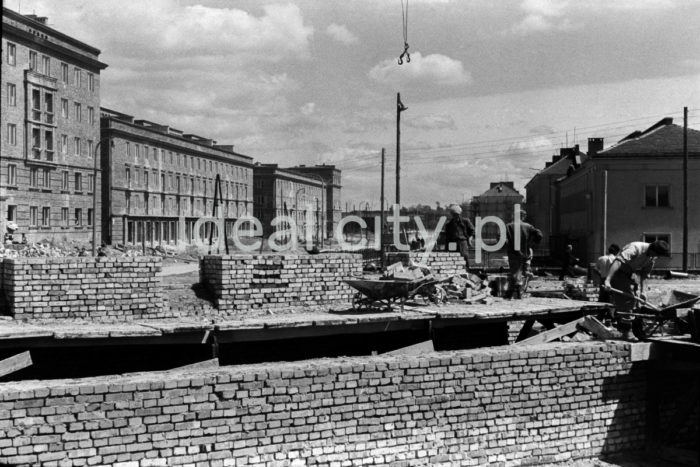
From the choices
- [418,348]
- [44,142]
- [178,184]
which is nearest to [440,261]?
[418,348]

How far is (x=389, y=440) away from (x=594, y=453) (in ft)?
9.17

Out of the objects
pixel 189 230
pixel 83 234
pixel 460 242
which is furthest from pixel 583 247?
pixel 189 230

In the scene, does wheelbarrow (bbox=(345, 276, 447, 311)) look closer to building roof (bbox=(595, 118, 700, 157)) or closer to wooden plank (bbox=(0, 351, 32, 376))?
wooden plank (bbox=(0, 351, 32, 376))

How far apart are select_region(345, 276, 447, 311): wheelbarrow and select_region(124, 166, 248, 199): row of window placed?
4504 cm

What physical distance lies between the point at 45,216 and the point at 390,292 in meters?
36.2

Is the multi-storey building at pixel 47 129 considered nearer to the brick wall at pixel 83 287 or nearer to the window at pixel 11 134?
the window at pixel 11 134

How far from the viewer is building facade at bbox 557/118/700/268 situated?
33.8 metres

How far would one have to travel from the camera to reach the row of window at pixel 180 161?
5444 centimetres

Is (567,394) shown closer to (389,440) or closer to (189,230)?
(389,440)

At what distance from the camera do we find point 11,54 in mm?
39625

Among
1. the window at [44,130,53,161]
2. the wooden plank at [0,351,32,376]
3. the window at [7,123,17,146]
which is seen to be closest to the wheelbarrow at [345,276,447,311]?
the wooden plank at [0,351,32,376]

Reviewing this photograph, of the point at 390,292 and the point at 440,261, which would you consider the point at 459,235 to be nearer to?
the point at 440,261

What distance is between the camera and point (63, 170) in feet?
146

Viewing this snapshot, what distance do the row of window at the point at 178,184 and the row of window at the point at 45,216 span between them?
24.4ft
